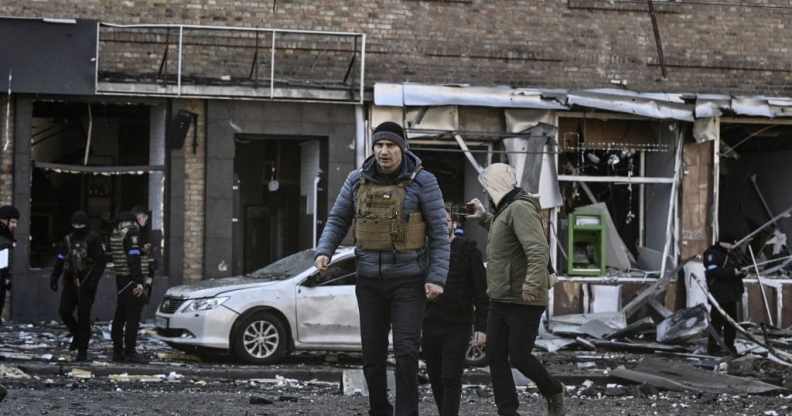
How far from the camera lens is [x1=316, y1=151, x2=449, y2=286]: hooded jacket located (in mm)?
8539

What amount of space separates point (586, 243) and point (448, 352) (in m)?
13.4

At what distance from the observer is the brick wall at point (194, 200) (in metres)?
20.9

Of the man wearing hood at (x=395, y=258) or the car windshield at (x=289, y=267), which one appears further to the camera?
the car windshield at (x=289, y=267)

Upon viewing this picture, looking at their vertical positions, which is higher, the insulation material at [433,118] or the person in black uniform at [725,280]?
the insulation material at [433,118]

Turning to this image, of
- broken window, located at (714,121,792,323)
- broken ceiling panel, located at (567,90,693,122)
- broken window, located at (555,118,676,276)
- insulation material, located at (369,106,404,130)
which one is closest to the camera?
insulation material, located at (369,106,404,130)

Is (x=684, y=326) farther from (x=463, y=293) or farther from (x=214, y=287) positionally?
(x=463, y=293)

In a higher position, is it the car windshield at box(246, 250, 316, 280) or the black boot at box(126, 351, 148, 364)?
the car windshield at box(246, 250, 316, 280)

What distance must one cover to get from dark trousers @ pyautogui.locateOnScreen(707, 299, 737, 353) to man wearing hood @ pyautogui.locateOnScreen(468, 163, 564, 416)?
26.2ft

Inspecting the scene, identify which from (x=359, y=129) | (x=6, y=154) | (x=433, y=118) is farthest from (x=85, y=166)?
(x=433, y=118)

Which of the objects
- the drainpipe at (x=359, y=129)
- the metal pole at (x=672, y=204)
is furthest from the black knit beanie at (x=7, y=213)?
the metal pole at (x=672, y=204)

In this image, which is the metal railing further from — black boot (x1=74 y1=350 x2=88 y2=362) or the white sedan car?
black boot (x1=74 y1=350 x2=88 y2=362)

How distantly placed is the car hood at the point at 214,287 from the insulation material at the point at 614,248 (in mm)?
7818

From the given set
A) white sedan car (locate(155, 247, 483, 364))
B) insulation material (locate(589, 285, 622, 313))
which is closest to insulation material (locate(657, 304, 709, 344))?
insulation material (locate(589, 285, 622, 313))

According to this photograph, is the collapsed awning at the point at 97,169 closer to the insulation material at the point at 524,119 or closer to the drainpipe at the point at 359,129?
the drainpipe at the point at 359,129
